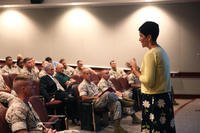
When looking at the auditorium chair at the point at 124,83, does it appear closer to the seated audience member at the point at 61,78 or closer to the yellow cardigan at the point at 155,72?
the seated audience member at the point at 61,78

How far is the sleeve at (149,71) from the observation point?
2.59 metres

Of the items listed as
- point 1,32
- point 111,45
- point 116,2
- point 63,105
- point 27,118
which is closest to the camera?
point 27,118

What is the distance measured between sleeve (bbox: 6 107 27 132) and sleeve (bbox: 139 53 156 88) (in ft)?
3.15

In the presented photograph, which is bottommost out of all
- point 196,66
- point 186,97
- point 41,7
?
point 186,97

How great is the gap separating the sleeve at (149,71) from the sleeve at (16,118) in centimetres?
96

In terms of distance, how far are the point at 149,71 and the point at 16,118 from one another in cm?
108

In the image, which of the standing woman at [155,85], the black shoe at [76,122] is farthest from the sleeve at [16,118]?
the black shoe at [76,122]

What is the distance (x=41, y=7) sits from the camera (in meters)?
9.30

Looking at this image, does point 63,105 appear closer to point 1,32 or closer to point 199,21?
point 199,21

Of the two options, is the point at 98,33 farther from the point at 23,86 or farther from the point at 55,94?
the point at 23,86

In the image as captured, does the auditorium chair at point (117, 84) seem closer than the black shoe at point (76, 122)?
No

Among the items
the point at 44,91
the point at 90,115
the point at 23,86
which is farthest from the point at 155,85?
the point at 44,91

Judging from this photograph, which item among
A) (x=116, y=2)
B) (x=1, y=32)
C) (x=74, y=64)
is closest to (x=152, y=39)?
(x=116, y=2)

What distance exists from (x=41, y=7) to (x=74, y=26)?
1.07m
